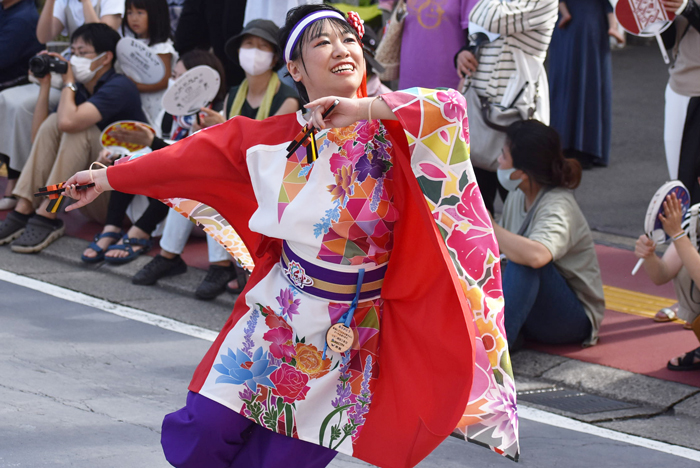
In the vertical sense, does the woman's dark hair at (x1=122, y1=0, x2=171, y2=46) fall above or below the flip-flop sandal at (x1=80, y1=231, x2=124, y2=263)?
above

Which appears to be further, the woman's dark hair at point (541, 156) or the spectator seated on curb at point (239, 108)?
the spectator seated on curb at point (239, 108)

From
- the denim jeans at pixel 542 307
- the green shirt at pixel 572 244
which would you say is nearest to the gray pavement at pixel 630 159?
the green shirt at pixel 572 244

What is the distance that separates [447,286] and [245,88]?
3281mm

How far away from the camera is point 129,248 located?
546cm

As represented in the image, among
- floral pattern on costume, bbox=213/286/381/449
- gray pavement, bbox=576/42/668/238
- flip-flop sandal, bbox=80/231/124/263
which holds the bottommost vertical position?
flip-flop sandal, bbox=80/231/124/263

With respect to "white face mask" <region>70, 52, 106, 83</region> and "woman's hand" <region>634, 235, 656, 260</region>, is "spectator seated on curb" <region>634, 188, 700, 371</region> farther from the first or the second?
"white face mask" <region>70, 52, 106, 83</region>

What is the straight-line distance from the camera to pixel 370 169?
2242 mm

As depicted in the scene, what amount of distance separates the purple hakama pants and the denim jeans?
1827 mm

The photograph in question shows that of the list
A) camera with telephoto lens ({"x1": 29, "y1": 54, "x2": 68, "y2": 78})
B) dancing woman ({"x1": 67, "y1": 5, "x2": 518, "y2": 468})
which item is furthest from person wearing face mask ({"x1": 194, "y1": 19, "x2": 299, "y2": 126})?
dancing woman ({"x1": 67, "y1": 5, "x2": 518, "y2": 468})

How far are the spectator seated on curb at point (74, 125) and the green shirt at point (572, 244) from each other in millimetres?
2984

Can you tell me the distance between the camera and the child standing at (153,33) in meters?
5.90

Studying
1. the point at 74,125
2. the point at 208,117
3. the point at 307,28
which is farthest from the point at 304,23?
the point at 74,125

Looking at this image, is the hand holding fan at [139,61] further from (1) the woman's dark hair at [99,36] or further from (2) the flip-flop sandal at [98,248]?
(2) the flip-flop sandal at [98,248]

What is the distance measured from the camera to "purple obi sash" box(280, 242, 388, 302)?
7.53 ft
